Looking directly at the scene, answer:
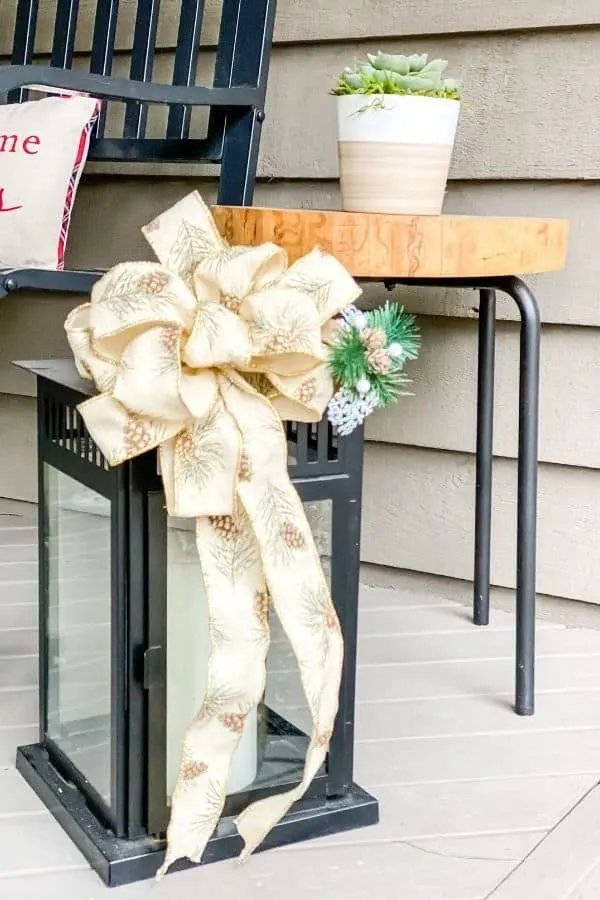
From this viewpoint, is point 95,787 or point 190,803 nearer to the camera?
point 190,803

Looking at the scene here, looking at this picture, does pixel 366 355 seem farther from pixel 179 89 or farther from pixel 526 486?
pixel 179 89

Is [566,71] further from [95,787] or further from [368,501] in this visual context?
[95,787]

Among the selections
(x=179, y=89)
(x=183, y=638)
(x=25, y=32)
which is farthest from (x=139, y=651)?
(x=25, y=32)

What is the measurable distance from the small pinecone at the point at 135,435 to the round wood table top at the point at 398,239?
13.2 inches

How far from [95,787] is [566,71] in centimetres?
115

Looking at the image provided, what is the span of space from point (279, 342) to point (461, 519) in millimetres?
932

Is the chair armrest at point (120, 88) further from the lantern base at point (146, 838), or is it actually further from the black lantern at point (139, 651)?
the lantern base at point (146, 838)

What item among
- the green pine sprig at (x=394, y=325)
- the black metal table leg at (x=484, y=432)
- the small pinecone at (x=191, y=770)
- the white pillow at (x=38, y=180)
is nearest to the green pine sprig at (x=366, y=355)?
A: the green pine sprig at (x=394, y=325)

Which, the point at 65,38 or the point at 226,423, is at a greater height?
the point at 65,38

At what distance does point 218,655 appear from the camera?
880mm

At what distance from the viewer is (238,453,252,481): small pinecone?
858mm

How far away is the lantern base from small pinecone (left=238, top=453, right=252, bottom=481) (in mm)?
337

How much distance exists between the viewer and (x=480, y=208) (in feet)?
5.33

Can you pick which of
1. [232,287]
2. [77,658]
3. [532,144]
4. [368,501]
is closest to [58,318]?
[368,501]
